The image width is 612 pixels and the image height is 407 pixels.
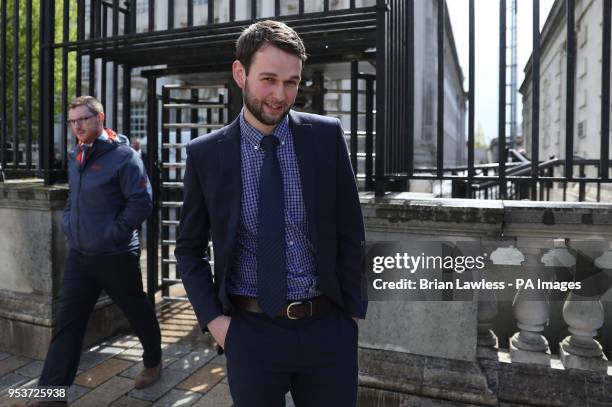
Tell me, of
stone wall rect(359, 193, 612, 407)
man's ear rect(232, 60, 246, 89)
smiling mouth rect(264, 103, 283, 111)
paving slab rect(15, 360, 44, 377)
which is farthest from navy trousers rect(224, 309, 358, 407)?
paving slab rect(15, 360, 44, 377)

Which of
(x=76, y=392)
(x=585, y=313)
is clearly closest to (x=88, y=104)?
(x=76, y=392)

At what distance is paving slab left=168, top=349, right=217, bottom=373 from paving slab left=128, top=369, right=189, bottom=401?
8 centimetres

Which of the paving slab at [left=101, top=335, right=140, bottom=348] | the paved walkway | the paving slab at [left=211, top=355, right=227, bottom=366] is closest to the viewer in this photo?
the paved walkway

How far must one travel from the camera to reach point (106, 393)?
3672 mm

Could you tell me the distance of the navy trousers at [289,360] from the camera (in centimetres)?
187

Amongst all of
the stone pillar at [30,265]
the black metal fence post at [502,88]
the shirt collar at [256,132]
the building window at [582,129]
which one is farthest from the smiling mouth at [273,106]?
the building window at [582,129]

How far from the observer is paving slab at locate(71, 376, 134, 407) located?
3.53 meters

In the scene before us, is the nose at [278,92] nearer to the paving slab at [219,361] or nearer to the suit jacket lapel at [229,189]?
the suit jacket lapel at [229,189]

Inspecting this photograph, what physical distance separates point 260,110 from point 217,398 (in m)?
2.47

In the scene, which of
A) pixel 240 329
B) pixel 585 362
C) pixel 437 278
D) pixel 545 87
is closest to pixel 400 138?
pixel 437 278

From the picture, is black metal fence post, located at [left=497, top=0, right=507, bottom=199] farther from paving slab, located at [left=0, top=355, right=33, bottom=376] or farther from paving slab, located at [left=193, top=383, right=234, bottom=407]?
paving slab, located at [left=0, top=355, right=33, bottom=376]

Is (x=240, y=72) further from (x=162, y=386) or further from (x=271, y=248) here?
(x=162, y=386)

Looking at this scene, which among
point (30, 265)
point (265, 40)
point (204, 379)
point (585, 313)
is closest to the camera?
point (265, 40)

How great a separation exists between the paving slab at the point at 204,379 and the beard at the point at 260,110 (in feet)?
8.28
